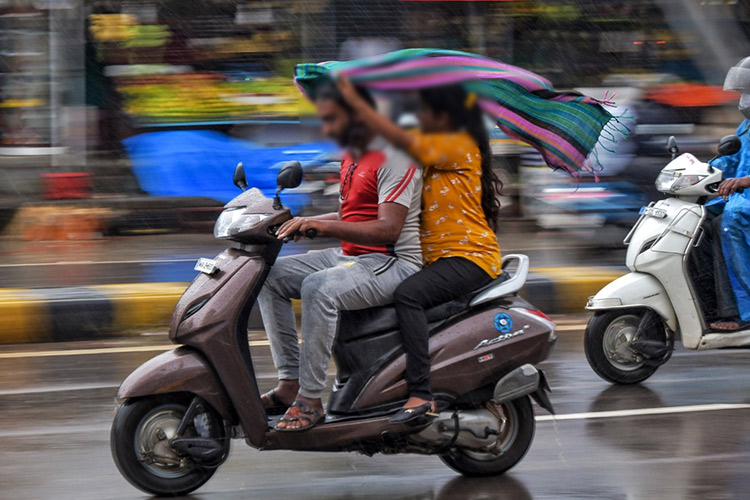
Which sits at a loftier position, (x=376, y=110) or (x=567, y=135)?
A: (x=376, y=110)

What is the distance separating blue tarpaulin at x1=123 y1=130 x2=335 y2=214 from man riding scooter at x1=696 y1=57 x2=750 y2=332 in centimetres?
555

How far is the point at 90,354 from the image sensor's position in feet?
23.0

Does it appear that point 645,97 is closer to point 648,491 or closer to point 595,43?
point 595,43

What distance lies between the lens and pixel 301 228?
160 inches

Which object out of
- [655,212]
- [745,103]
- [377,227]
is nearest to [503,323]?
[377,227]

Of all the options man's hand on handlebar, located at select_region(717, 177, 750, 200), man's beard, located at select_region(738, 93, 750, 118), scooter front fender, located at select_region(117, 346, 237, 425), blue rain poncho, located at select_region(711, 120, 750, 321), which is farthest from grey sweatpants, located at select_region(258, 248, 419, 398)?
man's beard, located at select_region(738, 93, 750, 118)

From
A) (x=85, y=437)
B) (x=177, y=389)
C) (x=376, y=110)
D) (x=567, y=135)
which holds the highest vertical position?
(x=376, y=110)

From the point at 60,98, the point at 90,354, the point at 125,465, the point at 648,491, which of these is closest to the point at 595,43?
the point at 60,98

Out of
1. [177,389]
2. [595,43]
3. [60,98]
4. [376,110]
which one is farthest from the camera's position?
[595,43]

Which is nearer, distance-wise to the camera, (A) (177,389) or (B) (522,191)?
(A) (177,389)

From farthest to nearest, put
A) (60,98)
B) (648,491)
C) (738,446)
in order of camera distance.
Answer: (60,98)
(738,446)
(648,491)

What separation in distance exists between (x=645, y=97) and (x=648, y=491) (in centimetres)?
730

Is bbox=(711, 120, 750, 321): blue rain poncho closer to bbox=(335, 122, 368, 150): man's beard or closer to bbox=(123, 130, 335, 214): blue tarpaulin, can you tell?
bbox=(335, 122, 368, 150): man's beard

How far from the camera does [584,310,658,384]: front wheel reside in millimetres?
6016
